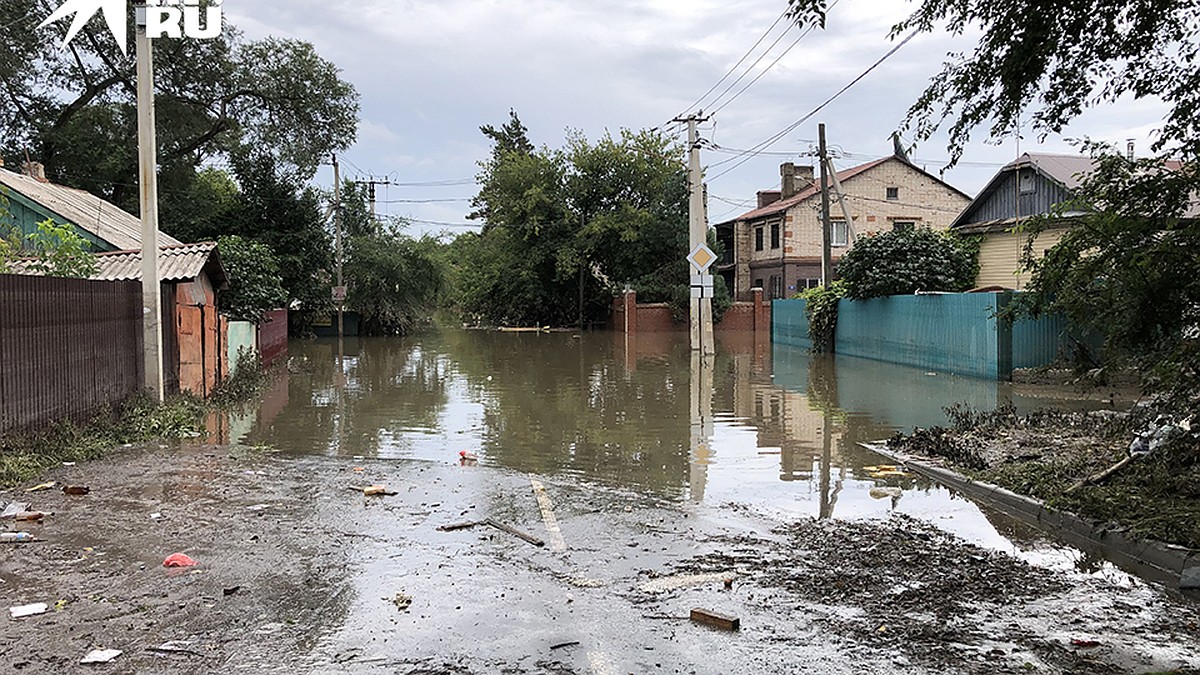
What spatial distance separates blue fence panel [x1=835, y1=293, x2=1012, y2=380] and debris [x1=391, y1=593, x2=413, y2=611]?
1630cm

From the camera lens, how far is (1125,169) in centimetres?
706

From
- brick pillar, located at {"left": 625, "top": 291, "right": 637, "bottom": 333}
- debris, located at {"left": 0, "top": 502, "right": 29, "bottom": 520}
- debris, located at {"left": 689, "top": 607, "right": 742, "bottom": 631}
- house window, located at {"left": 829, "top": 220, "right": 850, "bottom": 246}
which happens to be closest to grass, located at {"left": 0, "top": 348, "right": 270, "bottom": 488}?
debris, located at {"left": 0, "top": 502, "right": 29, "bottom": 520}

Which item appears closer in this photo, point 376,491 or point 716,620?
point 716,620

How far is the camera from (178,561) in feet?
21.5

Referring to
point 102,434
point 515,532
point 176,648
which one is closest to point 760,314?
point 102,434

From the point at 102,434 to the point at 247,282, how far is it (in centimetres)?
1703

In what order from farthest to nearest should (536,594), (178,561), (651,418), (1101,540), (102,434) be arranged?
(651,418), (102,434), (1101,540), (178,561), (536,594)

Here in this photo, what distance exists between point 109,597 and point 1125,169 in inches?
283

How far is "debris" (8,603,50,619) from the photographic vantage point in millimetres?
5430

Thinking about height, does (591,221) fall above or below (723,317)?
above

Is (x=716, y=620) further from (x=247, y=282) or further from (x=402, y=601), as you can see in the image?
(x=247, y=282)

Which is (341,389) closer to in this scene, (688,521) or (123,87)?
(688,521)

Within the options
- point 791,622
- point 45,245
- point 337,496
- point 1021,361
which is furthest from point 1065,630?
point 1021,361

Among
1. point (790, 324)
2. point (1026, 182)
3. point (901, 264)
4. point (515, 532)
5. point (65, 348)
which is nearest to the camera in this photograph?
point (515, 532)
